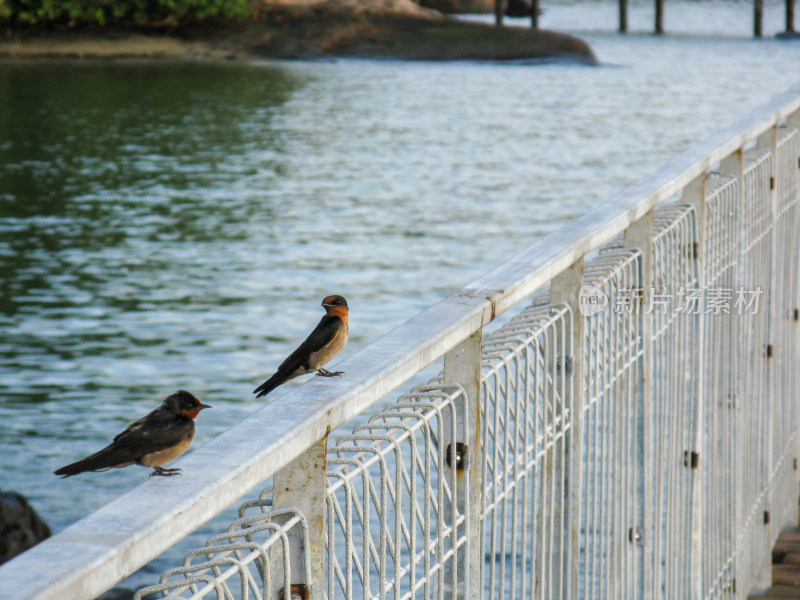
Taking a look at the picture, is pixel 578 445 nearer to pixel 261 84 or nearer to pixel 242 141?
Answer: pixel 242 141

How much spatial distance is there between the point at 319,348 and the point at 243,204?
15166 mm

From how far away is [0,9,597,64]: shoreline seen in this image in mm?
40250

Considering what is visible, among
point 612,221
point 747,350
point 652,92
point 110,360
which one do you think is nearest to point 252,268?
point 110,360

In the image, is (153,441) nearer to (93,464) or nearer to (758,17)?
(93,464)

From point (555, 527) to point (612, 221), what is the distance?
595 millimetres

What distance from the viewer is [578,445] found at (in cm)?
230

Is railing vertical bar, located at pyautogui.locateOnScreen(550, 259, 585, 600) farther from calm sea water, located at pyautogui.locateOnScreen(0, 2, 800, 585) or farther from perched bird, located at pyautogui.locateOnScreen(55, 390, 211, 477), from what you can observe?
calm sea water, located at pyautogui.locateOnScreen(0, 2, 800, 585)

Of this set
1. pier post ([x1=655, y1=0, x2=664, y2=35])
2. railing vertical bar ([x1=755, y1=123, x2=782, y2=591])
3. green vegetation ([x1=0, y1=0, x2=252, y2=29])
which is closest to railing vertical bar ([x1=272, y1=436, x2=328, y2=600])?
railing vertical bar ([x1=755, y1=123, x2=782, y2=591])

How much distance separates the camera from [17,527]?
237 inches

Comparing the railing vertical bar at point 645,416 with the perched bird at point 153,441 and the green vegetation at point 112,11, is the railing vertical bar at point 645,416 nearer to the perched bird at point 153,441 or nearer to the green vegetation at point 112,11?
the perched bird at point 153,441

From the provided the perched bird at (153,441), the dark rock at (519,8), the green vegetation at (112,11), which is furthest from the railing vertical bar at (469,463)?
the dark rock at (519,8)

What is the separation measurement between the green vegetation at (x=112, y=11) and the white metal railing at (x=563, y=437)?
126 feet

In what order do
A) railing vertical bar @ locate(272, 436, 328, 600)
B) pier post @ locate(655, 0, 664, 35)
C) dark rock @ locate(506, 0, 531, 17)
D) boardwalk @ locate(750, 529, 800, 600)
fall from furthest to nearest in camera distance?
dark rock @ locate(506, 0, 531, 17) < pier post @ locate(655, 0, 664, 35) < boardwalk @ locate(750, 529, 800, 600) < railing vertical bar @ locate(272, 436, 328, 600)

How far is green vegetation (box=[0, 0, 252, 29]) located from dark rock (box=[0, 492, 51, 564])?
35849 mm
